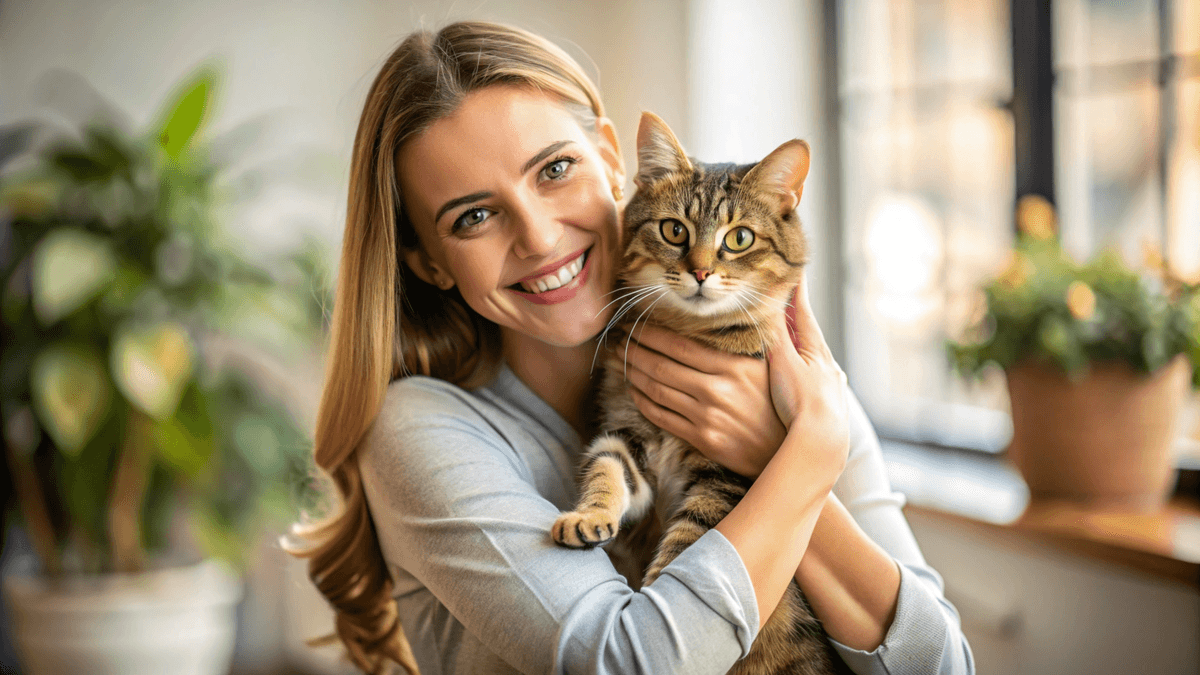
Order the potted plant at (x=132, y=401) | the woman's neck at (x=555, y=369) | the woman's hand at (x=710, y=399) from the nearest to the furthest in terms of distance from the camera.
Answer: the woman's hand at (x=710, y=399) < the woman's neck at (x=555, y=369) < the potted plant at (x=132, y=401)

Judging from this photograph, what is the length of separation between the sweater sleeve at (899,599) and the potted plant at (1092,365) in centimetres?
91

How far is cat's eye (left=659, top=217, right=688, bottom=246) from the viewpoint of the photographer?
127 cm

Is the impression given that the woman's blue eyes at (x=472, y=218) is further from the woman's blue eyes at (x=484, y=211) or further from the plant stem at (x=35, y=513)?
the plant stem at (x=35, y=513)

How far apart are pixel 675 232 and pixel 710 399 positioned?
0.94 feet

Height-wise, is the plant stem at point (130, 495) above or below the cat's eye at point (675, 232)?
below

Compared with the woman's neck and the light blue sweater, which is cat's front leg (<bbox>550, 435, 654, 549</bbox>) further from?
the woman's neck

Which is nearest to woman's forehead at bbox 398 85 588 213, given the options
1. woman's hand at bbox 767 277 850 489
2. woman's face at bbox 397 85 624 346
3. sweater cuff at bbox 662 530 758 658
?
woman's face at bbox 397 85 624 346

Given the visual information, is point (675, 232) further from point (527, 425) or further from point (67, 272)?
point (67, 272)

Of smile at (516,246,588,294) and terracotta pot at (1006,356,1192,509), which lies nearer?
smile at (516,246,588,294)

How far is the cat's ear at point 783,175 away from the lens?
4.00ft

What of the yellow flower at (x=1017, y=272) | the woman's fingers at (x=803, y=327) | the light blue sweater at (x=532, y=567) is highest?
the woman's fingers at (x=803, y=327)

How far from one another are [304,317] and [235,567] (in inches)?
35.7

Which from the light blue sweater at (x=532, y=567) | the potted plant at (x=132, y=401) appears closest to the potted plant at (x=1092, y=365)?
the light blue sweater at (x=532, y=567)

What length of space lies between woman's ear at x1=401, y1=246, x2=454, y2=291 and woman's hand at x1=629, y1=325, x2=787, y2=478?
1.16 feet
